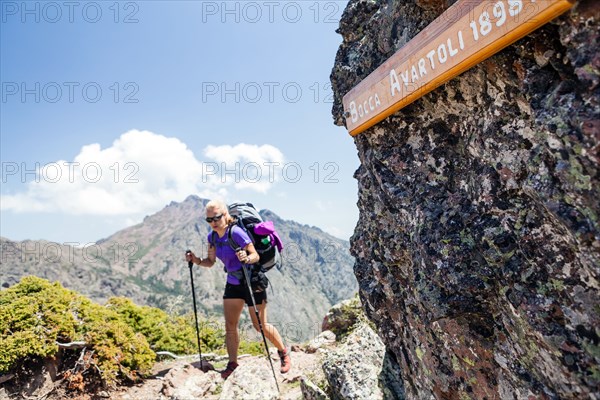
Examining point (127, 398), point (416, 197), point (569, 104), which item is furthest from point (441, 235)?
point (127, 398)

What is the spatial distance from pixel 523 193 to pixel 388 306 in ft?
6.54

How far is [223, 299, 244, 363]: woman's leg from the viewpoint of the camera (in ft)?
23.7

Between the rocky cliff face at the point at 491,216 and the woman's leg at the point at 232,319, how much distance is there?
366 centimetres

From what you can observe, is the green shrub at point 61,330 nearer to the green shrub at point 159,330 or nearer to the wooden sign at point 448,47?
the green shrub at point 159,330

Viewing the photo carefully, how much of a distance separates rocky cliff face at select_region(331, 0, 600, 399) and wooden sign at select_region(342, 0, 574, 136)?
19cm

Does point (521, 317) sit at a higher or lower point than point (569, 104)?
lower

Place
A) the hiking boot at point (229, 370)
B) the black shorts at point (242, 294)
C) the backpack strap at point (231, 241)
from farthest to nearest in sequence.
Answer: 1. the hiking boot at point (229, 370)
2. the black shorts at point (242, 294)
3. the backpack strap at point (231, 241)

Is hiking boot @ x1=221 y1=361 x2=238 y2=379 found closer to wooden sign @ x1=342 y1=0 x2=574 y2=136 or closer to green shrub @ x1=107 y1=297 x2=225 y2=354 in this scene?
green shrub @ x1=107 y1=297 x2=225 y2=354

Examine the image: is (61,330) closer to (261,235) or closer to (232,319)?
(232,319)

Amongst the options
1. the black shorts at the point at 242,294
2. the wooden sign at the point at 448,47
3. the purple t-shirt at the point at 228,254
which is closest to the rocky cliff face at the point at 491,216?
the wooden sign at the point at 448,47

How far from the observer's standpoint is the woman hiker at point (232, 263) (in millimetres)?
6840

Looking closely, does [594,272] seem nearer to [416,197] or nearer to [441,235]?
[441,235]

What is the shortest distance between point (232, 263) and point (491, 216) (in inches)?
204

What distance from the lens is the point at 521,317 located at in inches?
101
